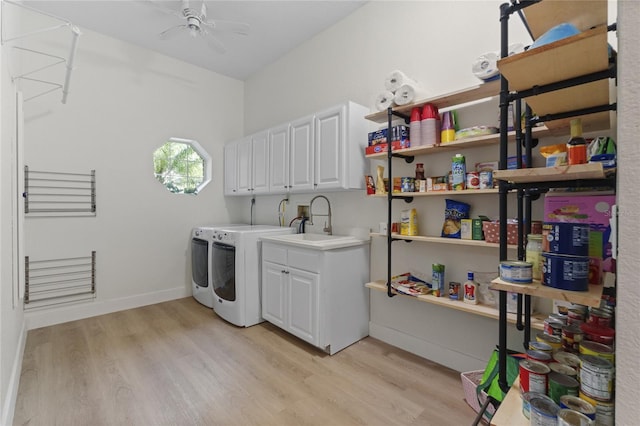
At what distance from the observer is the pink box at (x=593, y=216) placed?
1059mm

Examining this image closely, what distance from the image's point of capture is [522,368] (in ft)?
3.31

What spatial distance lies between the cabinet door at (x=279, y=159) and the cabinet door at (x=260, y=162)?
8 cm

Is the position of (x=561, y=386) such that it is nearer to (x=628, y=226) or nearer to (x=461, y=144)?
(x=628, y=226)

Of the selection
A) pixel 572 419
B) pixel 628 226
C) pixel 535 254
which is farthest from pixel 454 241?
pixel 628 226

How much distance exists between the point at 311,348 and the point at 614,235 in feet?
7.40

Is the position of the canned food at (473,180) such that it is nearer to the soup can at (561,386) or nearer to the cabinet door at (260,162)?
the soup can at (561,386)

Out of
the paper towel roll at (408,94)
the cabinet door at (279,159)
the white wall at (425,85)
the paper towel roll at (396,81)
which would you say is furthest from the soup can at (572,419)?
the cabinet door at (279,159)

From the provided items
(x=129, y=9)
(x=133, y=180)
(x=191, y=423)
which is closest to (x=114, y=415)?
(x=191, y=423)

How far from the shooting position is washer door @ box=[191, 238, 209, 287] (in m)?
3.44

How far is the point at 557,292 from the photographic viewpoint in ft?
2.90

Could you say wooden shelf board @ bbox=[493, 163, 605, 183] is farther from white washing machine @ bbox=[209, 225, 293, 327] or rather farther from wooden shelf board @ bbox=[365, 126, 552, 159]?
white washing machine @ bbox=[209, 225, 293, 327]

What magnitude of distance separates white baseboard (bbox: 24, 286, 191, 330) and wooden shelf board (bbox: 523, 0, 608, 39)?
13.8 feet

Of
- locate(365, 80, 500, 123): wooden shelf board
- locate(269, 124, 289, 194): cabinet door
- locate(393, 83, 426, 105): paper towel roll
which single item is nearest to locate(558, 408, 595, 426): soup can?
locate(365, 80, 500, 123): wooden shelf board

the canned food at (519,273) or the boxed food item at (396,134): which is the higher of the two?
the boxed food item at (396,134)
